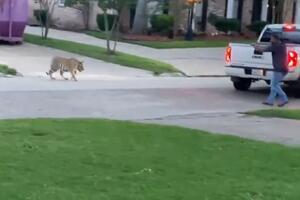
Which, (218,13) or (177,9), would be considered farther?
(218,13)

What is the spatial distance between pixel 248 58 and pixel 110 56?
30.6ft

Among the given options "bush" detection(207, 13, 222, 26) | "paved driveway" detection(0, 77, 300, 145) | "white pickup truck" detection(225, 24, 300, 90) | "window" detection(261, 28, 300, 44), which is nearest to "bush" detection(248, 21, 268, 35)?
"bush" detection(207, 13, 222, 26)

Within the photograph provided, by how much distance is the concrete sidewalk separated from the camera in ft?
87.4

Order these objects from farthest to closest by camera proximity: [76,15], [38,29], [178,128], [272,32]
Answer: [76,15] → [38,29] → [272,32] → [178,128]

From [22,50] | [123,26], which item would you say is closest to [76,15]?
[123,26]

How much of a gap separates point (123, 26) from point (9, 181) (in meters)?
35.4

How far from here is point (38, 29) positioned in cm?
4106

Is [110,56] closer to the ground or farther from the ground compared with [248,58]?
closer to the ground

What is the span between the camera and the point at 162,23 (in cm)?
3981

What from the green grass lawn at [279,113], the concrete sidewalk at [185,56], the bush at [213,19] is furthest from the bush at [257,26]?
the green grass lawn at [279,113]

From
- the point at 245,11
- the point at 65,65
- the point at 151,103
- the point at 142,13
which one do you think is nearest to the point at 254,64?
the point at 151,103

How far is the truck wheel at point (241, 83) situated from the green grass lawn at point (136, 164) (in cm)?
874

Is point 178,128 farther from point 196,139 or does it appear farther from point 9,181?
point 9,181

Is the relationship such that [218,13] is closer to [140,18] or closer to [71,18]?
[140,18]
